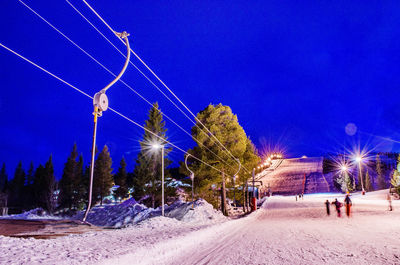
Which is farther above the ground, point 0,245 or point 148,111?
point 148,111

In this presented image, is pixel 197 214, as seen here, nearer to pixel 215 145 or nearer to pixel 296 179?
pixel 215 145

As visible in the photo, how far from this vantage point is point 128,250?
799 cm

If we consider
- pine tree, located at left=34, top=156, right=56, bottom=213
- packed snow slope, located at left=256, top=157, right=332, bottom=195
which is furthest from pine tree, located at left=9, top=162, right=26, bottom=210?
packed snow slope, located at left=256, top=157, right=332, bottom=195

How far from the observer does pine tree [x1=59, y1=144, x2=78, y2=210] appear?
68.7 metres

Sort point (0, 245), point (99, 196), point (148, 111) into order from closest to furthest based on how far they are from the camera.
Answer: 1. point (0, 245)
2. point (148, 111)
3. point (99, 196)

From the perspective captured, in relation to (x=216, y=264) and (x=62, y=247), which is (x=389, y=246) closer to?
(x=216, y=264)

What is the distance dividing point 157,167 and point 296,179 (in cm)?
9238

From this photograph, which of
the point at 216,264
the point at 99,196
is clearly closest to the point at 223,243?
the point at 216,264

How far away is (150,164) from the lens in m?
45.0

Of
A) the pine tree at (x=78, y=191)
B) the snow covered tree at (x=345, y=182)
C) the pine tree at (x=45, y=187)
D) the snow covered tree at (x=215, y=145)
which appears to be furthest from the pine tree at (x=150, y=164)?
Result: the snow covered tree at (x=345, y=182)

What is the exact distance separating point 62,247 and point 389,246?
1122cm

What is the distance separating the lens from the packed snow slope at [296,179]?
10856 cm

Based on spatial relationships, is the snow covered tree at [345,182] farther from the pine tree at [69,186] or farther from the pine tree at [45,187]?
the pine tree at [45,187]

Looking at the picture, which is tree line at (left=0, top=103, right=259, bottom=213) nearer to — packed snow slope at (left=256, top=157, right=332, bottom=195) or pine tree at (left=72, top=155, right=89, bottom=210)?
pine tree at (left=72, top=155, right=89, bottom=210)
